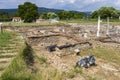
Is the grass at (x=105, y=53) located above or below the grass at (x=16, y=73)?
below

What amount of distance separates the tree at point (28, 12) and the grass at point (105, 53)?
159 ft

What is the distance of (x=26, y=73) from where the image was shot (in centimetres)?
1074

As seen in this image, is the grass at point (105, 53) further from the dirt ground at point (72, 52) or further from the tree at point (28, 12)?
the tree at point (28, 12)

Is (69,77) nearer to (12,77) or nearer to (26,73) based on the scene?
(26,73)

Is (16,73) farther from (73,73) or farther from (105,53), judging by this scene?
(105,53)

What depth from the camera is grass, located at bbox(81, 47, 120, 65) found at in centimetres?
2299

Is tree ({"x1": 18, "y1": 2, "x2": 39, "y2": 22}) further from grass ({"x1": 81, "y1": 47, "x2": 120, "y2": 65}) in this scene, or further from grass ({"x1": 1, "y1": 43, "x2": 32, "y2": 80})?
grass ({"x1": 1, "y1": 43, "x2": 32, "y2": 80})

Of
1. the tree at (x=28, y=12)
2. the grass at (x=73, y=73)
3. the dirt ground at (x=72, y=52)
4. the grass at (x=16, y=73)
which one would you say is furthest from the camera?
the tree at (x=28, y=12)

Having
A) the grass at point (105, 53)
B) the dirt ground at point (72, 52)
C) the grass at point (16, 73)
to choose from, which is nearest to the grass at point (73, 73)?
the dirt ground at point (72, 52)

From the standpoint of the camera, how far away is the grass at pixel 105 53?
22992mm

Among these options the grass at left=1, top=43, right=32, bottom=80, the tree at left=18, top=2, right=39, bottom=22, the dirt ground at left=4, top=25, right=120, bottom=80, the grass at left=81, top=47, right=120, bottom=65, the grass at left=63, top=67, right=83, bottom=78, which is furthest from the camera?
the tree at left=18, top=2, right=39, bottom=22

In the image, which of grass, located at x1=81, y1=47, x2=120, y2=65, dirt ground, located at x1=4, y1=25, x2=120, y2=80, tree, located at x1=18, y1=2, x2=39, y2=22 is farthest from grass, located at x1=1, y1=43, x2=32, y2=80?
tree, located at x1=18, y1=2, x2=39, y2=22

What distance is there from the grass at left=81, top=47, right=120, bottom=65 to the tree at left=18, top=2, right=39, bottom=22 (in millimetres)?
48603

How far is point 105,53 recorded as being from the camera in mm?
25531
